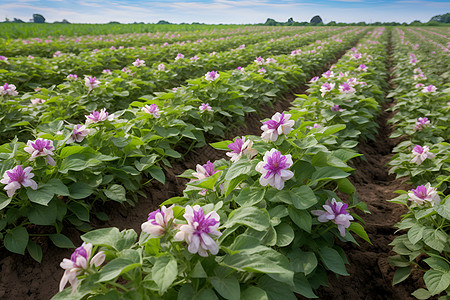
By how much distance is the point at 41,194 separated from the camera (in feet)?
6.95

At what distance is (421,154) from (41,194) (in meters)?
3.38

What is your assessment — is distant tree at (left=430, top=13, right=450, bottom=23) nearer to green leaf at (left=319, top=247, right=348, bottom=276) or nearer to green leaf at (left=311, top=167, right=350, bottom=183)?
green leaf at (left=311, top=167, right=350, bottom=183)

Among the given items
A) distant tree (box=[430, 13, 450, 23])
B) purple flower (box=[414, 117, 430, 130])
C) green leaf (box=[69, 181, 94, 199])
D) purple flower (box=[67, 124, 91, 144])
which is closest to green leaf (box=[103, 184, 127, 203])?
green leaf (box=[69, 181, 94, 199])

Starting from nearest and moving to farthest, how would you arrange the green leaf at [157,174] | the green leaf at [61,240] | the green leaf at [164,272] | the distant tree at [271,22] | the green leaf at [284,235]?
A: the green leaf at [164,272] → the green leaf at [284,235] → the green leaf at [61,240] → the green leaf at [157,174] → the distant tree at [271,22]

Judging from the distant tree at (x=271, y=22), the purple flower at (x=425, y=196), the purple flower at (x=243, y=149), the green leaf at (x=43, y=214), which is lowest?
the green leaf at (x=43, y=214)

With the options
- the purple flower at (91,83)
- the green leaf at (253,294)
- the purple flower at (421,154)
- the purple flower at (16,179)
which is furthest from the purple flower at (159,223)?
the purple flower at (91,83)

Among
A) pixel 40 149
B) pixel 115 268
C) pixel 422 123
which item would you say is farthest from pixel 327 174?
pixel 422 123

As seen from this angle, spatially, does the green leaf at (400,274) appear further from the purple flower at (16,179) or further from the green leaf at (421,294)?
the purple flower at (16,179)

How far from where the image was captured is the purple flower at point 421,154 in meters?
3.05

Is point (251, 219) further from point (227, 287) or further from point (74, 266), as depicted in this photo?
point (74, 266)

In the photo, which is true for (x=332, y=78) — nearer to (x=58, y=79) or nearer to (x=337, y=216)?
(x=337, y=216)

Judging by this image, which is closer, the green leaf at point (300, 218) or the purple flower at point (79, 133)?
the green leaf at point (300, 218)

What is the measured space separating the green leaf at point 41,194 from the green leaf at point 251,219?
1.31 m

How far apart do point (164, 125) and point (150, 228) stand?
2360mm
